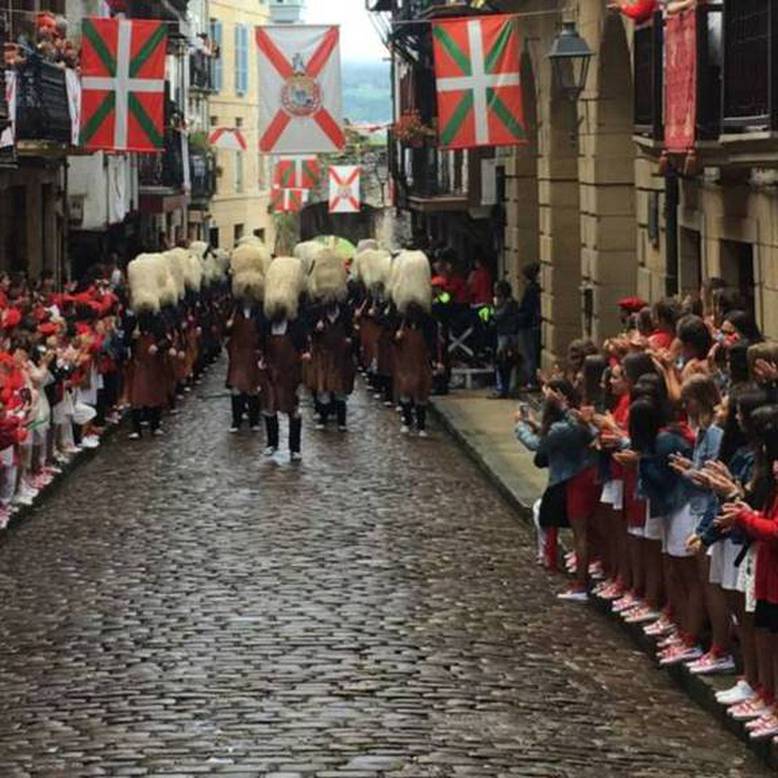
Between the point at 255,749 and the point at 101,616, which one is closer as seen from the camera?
the point at 255,749

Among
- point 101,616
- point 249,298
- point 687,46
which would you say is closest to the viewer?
point 101,616

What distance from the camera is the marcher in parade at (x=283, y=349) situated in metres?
24.3

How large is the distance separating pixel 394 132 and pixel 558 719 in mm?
37717

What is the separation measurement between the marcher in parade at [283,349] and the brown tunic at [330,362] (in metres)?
1.36

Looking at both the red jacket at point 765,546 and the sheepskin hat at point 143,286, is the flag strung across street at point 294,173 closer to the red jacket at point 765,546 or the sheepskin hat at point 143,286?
the sheepskin hat at point 143,286

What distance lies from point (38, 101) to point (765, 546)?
73.6ft

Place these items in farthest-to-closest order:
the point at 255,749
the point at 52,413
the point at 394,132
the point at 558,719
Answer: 1. the point at 394,132
2. the point at 52,413
3. the point at 558,719
4. the point at 255,749

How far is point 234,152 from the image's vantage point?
8181 cm

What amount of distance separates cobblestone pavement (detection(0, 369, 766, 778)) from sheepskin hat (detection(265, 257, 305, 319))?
3.37 m

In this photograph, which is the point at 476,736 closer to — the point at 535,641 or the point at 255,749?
the point at 255,749

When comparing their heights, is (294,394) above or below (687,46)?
below

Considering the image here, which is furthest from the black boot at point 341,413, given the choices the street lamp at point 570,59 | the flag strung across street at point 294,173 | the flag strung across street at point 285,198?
the flag strung across street at point 285,198

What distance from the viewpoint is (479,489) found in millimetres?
21906

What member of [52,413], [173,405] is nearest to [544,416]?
[52,413]
